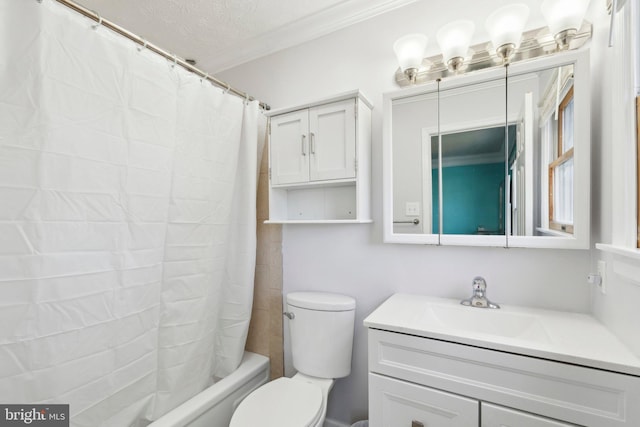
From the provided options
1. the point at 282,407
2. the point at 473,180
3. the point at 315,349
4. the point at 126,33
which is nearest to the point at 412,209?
the point at 473,180

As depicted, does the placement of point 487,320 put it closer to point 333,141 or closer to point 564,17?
point 333,141

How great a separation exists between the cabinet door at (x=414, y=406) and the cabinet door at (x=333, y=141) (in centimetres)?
91

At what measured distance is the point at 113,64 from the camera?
109 cm

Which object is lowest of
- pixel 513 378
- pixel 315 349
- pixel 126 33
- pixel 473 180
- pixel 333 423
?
pixel 333 423

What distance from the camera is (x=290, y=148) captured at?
1.66 metres

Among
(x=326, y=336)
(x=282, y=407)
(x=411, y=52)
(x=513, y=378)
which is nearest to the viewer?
(x=513, y=378)

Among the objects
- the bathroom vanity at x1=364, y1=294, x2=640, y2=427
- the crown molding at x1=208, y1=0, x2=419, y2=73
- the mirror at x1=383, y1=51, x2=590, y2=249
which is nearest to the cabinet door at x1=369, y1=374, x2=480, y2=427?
the bathroom vanity at x1=364, y1=294, x2=640, y2=427

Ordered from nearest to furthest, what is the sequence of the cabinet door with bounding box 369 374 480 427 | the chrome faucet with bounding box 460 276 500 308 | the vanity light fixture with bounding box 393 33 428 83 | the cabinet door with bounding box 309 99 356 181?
1. the cabinet door with bounding box 369 374 480 427
2. the chrome faucet with bounding box 460 276 500 308
3. the vanity light fixture with bounding box 393 33 428 83
4. the cabinet door with bounding box 309 99 356 181

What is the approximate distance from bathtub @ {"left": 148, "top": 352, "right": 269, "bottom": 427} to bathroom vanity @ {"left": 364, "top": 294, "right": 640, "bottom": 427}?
2.57 ft

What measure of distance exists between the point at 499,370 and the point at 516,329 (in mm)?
312

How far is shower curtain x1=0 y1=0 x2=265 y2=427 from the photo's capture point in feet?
2.88

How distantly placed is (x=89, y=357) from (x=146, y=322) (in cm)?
21

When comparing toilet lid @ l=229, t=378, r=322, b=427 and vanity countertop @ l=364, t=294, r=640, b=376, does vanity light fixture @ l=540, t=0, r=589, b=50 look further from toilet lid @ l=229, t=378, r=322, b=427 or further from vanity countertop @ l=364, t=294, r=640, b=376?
toilet lid @ l=229, t=378, r=322, b=427

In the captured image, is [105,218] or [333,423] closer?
[105,218]
